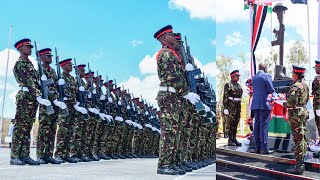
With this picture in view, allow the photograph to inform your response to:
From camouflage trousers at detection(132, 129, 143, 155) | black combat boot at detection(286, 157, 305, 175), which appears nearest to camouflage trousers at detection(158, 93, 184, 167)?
black combat boot at detection(286, 157, 305, 175)

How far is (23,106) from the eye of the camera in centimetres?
367

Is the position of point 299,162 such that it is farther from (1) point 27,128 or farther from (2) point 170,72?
(1) point 27,128

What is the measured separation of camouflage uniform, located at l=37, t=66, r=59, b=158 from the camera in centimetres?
409

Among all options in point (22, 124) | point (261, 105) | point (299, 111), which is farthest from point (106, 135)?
point (299, 111)

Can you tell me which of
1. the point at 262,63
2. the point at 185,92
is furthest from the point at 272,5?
the point at 185,92

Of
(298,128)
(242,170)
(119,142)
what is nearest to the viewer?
(298,128)

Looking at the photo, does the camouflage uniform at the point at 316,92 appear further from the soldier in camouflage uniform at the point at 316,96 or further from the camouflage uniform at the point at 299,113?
the camouflage uniform at the point at 299,113

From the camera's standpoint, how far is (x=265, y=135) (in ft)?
13.6

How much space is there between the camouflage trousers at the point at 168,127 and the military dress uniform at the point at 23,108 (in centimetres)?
132

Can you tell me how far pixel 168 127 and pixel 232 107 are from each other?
2.08 meters

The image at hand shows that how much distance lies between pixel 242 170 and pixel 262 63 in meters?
1.10

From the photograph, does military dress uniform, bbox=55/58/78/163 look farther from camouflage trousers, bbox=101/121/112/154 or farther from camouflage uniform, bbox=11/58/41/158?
camouflage trousers, bbox=101/121/112/154

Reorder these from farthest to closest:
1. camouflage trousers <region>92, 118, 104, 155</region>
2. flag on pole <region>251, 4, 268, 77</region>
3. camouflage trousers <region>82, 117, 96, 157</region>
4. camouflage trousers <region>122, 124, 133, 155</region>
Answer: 1. camouflage trousers <region>122, 124, 133, 155</region>
2. camouflage trousers <region>92, 118, 104, 155</region>
3. camouflage trousers <region>82, 117, 96, 157</region>
4. flag on pole <region>251, 4, 268, 77</region>

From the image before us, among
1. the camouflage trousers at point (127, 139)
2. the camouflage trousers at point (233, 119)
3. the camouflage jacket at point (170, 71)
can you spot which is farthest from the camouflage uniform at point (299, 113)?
the camouflage trousers at point (127, 139)
